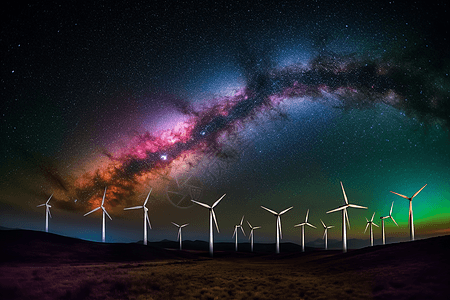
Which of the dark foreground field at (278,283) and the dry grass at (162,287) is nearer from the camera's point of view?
the dark foreground field at (278,283)

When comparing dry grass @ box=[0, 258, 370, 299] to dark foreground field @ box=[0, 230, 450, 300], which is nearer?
dark foreground field @ box=[0, 230, 450, 300]

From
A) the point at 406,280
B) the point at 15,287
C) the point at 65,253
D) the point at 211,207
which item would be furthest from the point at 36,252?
the point at 406,280

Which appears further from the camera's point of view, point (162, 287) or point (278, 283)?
point (278, 283)

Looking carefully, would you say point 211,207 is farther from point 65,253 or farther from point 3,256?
point 3,256

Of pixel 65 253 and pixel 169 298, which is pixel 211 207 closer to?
pixel 65 253

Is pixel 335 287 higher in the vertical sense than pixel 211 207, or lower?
lower

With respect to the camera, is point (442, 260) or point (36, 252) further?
point (36, 252)

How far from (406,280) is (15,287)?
4363 centimetres

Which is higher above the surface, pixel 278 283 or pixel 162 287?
pixel 162 287

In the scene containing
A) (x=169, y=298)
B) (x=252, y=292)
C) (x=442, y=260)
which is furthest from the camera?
(x=442, y=260)

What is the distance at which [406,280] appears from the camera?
34719 mm

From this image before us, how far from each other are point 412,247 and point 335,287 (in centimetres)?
2672

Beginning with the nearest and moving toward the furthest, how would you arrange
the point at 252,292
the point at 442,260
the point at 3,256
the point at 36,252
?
the point at 252,292, the point at 442,260, the point at 3,256, the point at 36,252

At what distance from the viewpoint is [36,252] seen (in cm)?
7025
